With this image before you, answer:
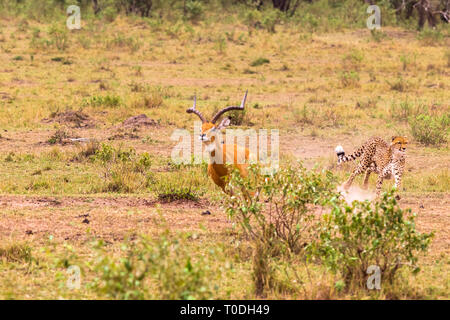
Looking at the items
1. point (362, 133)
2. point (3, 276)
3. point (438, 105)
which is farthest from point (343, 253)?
point (438, 105)

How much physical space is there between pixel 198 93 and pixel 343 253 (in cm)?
1218

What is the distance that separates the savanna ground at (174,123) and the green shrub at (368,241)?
0.20 m

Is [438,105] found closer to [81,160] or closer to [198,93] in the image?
[198,93]

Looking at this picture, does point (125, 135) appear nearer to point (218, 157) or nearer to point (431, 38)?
point (218, 157)

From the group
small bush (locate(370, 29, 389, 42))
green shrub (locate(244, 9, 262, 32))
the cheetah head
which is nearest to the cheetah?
the cheetah head

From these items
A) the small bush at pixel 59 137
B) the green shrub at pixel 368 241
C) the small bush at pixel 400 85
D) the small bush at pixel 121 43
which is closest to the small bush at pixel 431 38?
the small bush at pixel 400 85

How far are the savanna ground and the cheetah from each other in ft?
1.44

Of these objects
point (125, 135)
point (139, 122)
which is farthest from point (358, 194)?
point (139, 122)

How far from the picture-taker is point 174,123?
14.4 meters

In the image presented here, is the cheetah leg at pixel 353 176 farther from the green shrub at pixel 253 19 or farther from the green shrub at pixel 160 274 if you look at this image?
the green shrub at pixel 253 19

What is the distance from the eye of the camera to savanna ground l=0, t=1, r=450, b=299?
21.2ft

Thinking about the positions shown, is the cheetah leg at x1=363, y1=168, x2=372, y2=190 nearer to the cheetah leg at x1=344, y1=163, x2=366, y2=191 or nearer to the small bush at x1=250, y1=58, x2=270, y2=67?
the cheetah leg at x1=344, y1=163, x2=366, y2=191

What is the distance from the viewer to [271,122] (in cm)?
1468

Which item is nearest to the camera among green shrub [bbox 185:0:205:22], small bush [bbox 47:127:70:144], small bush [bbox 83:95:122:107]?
small bush [bbox 47:127:70:144]
